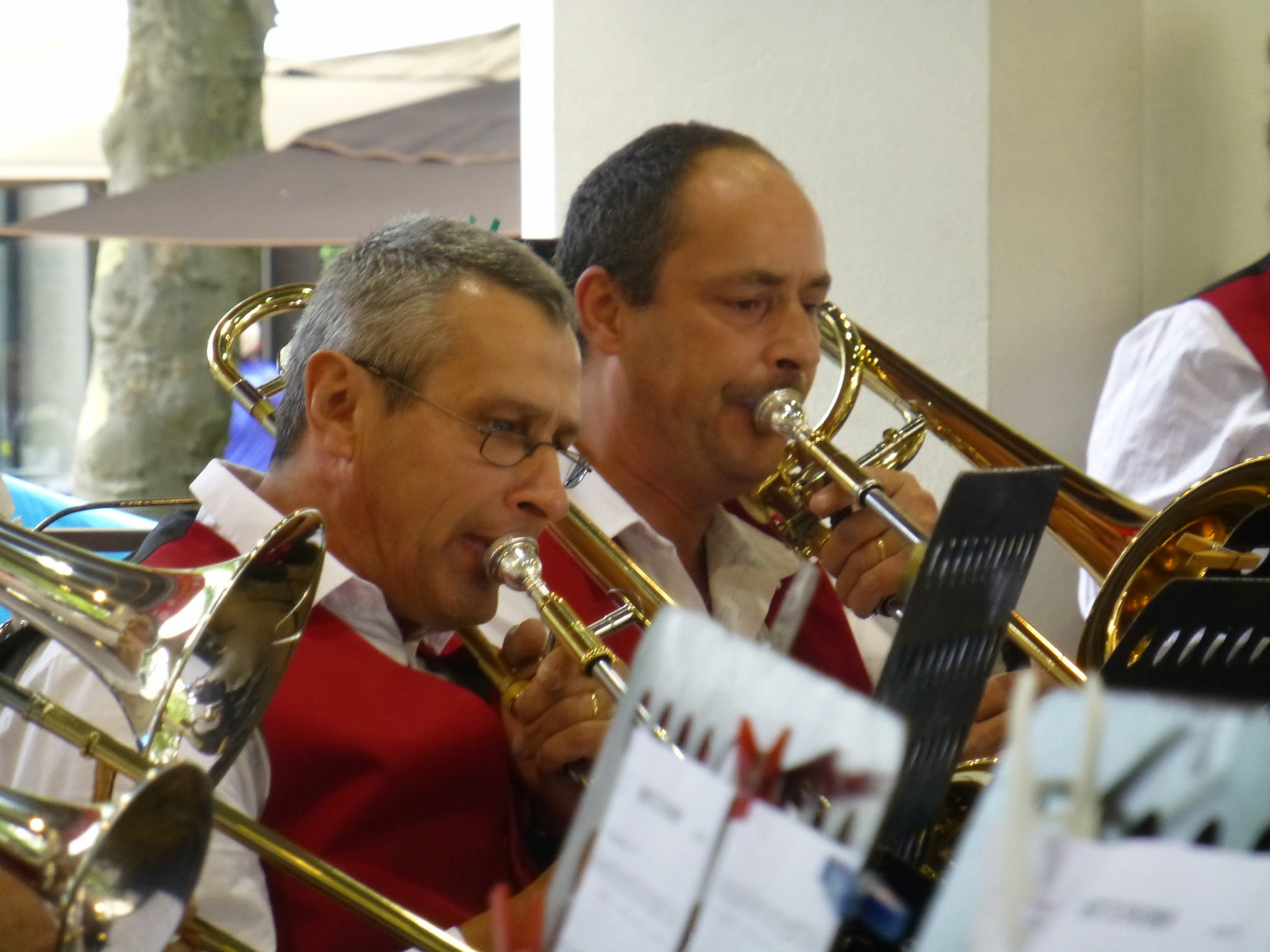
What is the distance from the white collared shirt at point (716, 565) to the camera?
1.64m

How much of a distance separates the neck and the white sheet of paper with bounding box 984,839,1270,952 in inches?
50.1

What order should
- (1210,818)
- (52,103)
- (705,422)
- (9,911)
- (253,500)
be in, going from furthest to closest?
(52,103), (705,422), (253,500), (9,911), (1210,818)

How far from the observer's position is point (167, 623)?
89 centimetres

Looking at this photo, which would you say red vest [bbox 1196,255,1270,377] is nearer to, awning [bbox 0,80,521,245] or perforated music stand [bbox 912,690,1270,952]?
awning [bbox 0,80,521,245]

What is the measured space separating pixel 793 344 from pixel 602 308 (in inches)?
9.1

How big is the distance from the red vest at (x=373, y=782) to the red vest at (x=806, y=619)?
0.29 metres

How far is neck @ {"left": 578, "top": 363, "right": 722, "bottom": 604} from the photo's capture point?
1.73m

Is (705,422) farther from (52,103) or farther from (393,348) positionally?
(52,103)

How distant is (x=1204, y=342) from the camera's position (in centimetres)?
225

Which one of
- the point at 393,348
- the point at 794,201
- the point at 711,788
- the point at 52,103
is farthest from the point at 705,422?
the point at 52,103

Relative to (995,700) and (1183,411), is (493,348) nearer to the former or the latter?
(995,700)

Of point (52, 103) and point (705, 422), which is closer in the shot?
point (705, 422)

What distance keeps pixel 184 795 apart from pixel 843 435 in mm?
1891

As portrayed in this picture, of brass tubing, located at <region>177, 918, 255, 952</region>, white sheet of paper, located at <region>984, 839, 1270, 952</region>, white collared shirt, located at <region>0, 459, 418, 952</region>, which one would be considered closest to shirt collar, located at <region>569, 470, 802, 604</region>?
white collared shirt, located at <region>0, 459, 418, 952</region>
